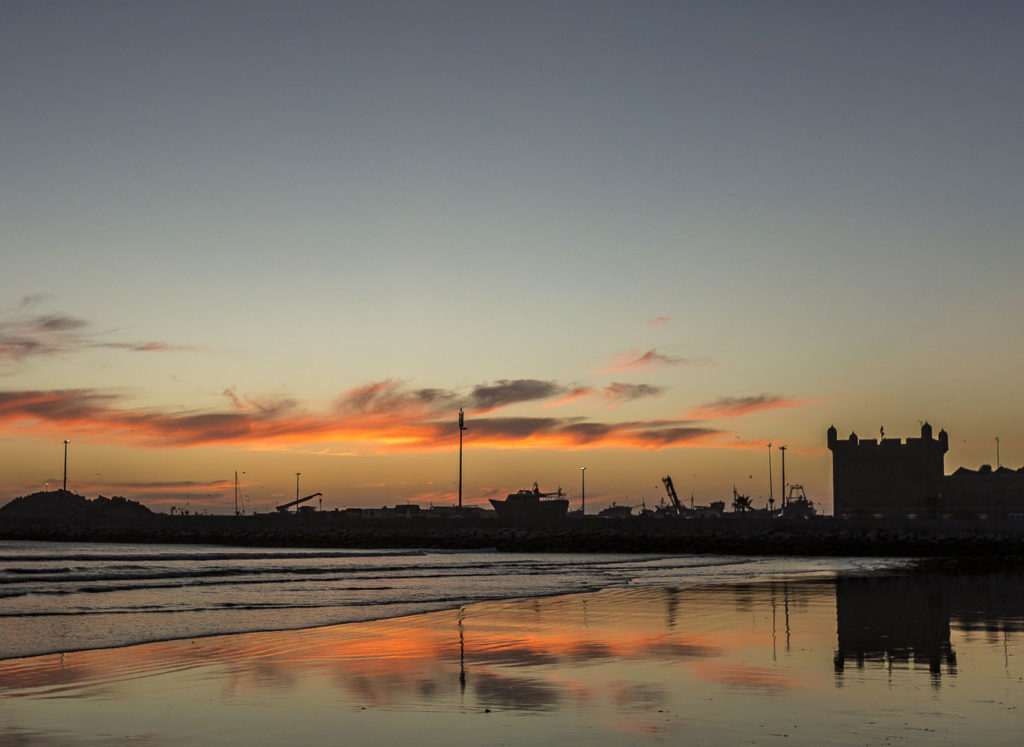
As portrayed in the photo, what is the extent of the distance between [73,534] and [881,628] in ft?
387

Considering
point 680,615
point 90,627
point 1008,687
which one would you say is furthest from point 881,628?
point 90,627

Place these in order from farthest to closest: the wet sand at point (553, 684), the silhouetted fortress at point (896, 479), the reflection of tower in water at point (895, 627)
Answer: the silhouetted fortress at point (896, 479) < the reflection of tower in water at point (895, 627) < the wet sand at point (553, 684)

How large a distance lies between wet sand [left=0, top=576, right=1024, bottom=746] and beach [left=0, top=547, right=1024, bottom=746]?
0.16 ft

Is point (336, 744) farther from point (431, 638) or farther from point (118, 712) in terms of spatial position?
point (431, 638)

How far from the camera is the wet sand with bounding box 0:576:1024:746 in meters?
11.1

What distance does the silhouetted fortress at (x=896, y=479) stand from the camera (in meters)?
143

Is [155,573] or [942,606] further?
[155,573]

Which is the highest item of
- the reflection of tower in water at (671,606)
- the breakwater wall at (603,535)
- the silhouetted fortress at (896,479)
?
the silhouetted fortress at (896,479)

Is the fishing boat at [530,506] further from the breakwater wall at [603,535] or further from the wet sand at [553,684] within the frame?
the wet sand at [553,684]

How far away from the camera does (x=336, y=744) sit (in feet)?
34.8

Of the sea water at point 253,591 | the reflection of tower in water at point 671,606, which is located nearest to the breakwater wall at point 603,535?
the sea water at point 253,591

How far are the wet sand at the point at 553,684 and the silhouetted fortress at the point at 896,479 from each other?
12675 cm

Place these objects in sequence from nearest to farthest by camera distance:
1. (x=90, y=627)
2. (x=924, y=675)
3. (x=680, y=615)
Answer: (x=924, y=675) → (x=90, y=627) → (x=680, y=615)

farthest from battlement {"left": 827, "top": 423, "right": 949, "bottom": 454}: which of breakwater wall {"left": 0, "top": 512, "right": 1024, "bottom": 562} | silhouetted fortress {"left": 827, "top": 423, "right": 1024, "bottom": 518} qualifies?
breakwater wall {"left": 0, "top": 512, "right": 1024, "bottom": 562}
